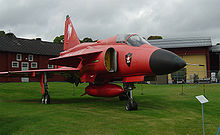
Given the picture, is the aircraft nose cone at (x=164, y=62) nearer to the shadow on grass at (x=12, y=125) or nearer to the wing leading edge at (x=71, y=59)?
the wing leading edge at (x=71, y=59)

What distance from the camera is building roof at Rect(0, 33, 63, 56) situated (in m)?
36.8

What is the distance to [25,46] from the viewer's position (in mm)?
39688

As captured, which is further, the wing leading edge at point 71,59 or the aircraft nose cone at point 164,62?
the wing leading edge at point 71,59

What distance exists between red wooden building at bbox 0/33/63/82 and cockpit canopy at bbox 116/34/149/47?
3125cm

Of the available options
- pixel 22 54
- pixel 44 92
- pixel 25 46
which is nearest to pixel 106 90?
pixel 44 92

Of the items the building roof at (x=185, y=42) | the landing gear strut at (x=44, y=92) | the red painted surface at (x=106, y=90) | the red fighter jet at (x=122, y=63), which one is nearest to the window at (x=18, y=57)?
the building roof at (x=185, y=42)

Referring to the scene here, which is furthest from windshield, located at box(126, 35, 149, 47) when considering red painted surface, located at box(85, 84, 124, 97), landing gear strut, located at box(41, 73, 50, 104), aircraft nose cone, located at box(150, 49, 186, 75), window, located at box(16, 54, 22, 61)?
window, located at box(16, 54, 22, 61)

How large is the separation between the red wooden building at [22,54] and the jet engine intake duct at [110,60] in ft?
102

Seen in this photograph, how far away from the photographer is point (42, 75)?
1239 centimetres

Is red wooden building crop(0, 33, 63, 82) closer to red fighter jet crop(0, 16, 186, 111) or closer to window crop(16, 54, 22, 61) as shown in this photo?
window crop(16, 54, 22, 61)

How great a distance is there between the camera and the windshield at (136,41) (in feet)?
29.3

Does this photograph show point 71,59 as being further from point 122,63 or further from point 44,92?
point 122,63

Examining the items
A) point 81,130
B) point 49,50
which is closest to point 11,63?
point 49,50

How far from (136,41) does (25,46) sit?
35411 mm
